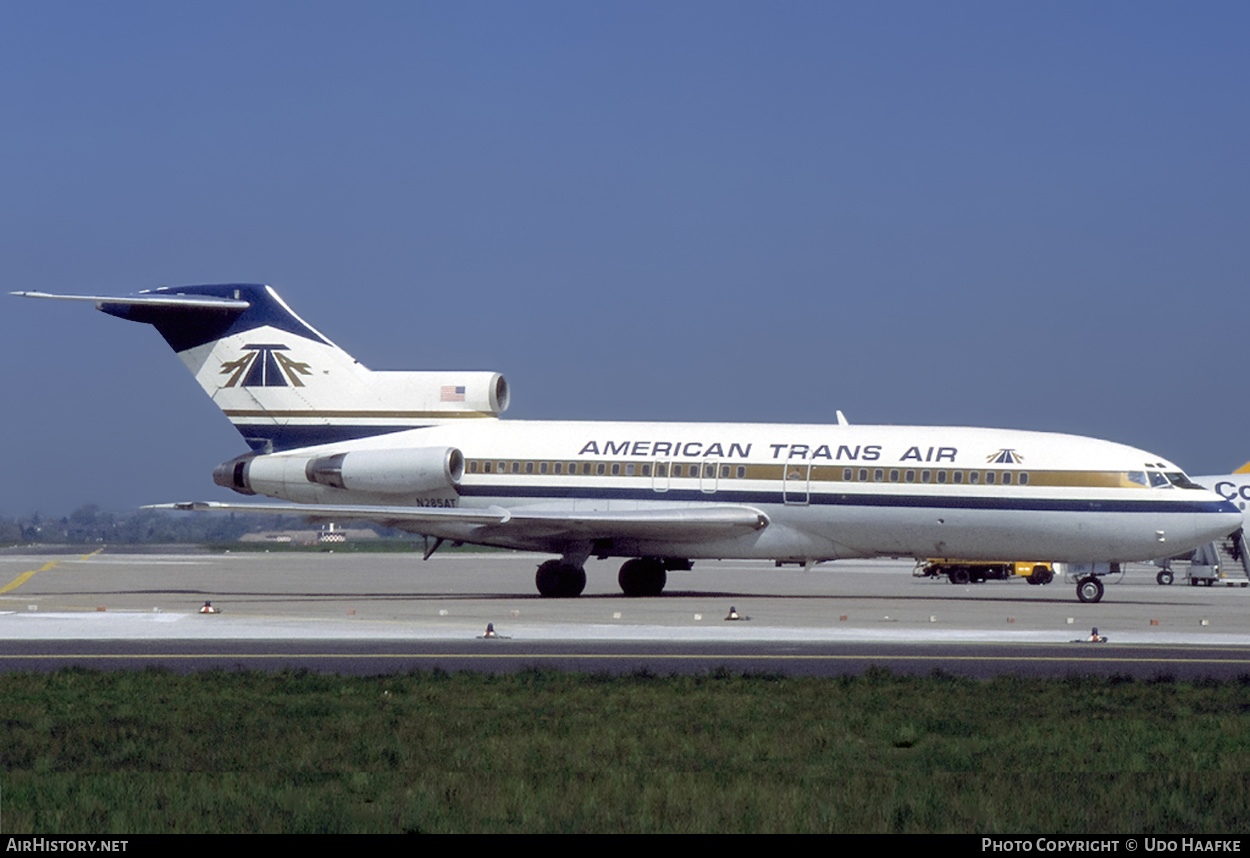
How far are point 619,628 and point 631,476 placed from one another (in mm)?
10858

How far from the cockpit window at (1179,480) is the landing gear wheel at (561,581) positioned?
13663mm

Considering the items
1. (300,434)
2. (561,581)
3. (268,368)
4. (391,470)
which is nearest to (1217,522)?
(561,581)

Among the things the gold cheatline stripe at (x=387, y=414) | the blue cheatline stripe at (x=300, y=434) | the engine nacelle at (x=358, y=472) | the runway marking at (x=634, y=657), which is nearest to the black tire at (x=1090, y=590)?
the runway marking at (x=634, y=657)

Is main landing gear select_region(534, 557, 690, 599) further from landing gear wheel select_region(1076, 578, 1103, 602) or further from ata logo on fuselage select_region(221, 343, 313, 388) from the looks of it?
landing gear wheel select_region(1076, 578, 1103, 602)

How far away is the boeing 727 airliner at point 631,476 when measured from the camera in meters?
33.0

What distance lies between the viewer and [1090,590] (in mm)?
34281

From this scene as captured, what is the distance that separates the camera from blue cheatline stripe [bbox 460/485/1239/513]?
3244 cm

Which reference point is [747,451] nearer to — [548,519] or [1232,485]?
[548,519]

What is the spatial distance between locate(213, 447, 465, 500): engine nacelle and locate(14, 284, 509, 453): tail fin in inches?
36.4

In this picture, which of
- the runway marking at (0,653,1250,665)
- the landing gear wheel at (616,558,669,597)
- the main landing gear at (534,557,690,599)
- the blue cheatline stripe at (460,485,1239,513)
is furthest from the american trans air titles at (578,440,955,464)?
the runway marking at (0,653,1250,665)

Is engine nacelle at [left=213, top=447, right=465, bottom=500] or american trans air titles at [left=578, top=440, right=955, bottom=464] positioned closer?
american trans air titles at [left=578, top=440, right=955, bottom=464]

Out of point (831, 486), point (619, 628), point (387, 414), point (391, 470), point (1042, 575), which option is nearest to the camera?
point (619, 628)

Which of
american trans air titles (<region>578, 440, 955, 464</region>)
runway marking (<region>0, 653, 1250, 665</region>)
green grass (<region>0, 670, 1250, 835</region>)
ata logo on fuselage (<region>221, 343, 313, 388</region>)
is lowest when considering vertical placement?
green grass (<region>0, 670, 1250, 835</region>)

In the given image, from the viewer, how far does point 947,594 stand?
4053cm
